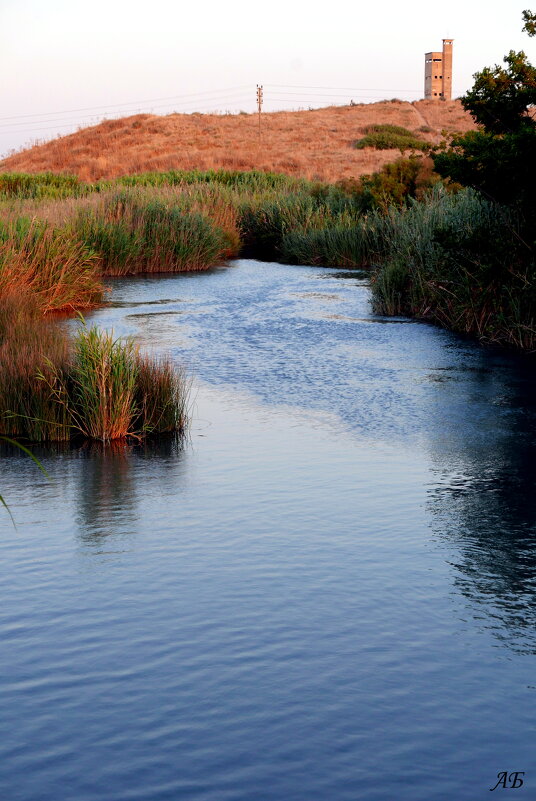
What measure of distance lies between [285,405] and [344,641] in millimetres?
5246

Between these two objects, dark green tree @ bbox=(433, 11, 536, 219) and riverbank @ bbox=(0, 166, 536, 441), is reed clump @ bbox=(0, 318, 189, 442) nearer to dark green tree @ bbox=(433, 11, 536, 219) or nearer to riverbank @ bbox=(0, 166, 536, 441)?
riverbank @ bbox=(0, 166, 536, 441)

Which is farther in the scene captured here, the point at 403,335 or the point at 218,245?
the point at 218,245

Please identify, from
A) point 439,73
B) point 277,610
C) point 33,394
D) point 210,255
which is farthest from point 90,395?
point 439,73

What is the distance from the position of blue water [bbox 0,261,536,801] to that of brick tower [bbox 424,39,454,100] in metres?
94.1

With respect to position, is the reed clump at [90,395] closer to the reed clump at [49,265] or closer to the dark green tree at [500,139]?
the dark green tree at [500,139]

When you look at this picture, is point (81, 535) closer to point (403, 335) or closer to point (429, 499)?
point (429, 499)

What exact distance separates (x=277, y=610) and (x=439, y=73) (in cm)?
10007

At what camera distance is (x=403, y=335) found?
13516 millimetres

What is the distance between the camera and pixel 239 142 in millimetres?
65875

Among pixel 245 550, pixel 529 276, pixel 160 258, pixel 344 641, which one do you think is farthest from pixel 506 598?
pixel 160 258

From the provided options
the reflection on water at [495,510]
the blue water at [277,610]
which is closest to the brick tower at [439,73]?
the reflection on water at [495,510]

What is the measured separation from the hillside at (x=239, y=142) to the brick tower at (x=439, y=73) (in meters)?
13.7

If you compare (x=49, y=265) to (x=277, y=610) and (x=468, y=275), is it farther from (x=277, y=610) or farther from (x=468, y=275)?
(x=277, y=610)

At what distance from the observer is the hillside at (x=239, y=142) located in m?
53.8
